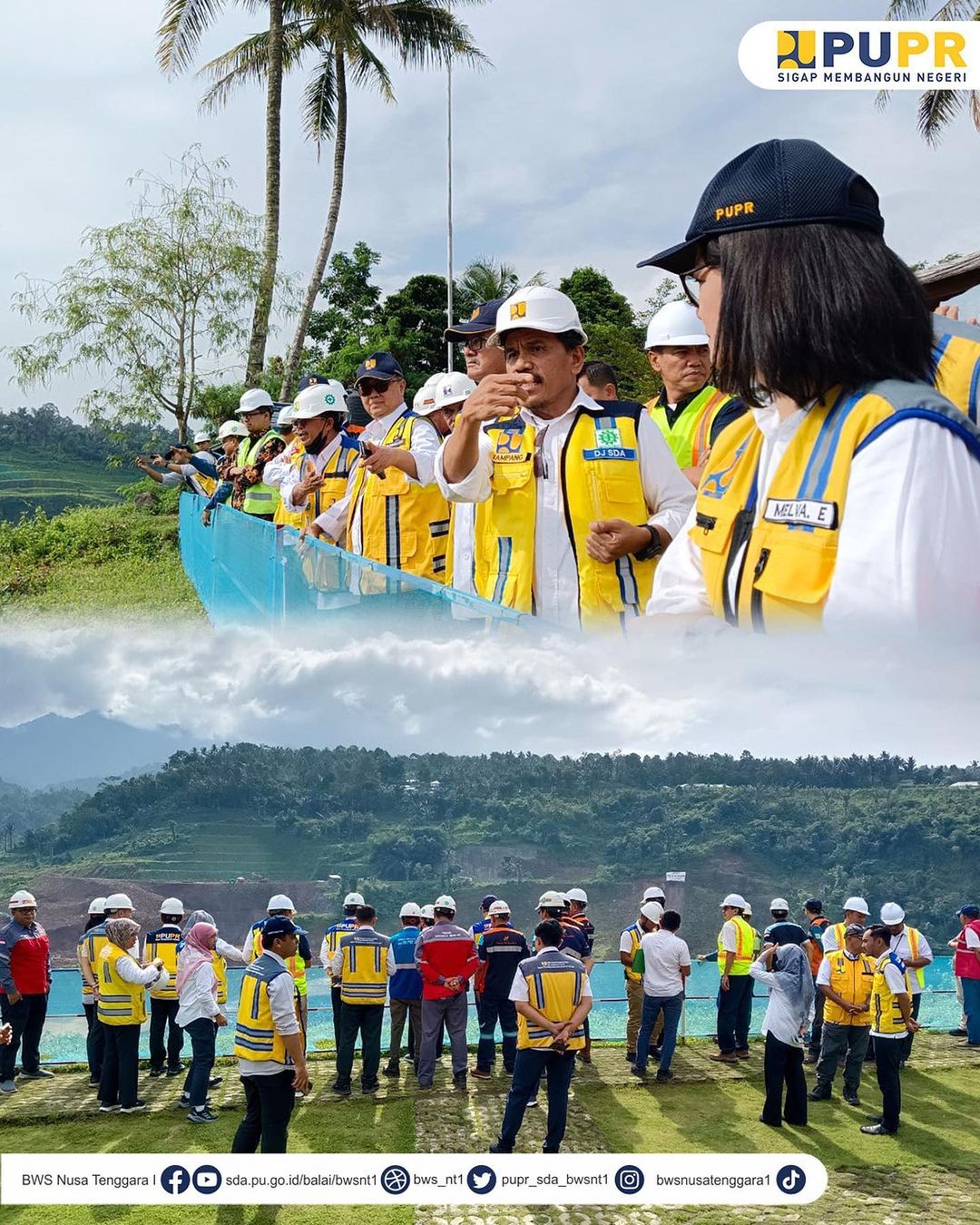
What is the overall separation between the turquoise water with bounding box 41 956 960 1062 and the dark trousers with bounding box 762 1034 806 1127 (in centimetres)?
245

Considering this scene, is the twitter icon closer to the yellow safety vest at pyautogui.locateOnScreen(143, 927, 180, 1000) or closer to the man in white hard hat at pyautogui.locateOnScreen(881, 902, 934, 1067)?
the man in white hard hat at pyautogui.locateOnScreen(881, 902, 934, 1067)

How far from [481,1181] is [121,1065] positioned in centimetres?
336

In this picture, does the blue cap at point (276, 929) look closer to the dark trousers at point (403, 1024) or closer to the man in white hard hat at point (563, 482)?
the man in white hard hat at point (563, 482)

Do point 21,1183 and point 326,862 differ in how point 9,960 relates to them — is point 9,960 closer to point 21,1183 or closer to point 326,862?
point 21,1183

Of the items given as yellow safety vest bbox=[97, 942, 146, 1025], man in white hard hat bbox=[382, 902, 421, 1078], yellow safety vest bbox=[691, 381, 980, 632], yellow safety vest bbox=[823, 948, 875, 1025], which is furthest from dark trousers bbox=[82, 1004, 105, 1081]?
yellow safety vest bbox=[691, 381, 980, 632]

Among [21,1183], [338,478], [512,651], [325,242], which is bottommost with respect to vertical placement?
[21,1183]

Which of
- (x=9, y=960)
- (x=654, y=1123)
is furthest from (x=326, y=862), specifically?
(x=654, y=1123)

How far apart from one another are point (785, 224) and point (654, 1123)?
17.9 ft

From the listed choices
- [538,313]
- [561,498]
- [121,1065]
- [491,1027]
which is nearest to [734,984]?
[491,1027]

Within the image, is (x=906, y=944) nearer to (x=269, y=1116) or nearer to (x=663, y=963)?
(x=663, y=963)

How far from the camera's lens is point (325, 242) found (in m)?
18.0

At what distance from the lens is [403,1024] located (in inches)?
280

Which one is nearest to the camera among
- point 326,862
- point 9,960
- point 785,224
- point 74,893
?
point 785,224

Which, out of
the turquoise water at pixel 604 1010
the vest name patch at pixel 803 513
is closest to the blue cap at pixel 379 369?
the vest name patch at pixel 803 513
